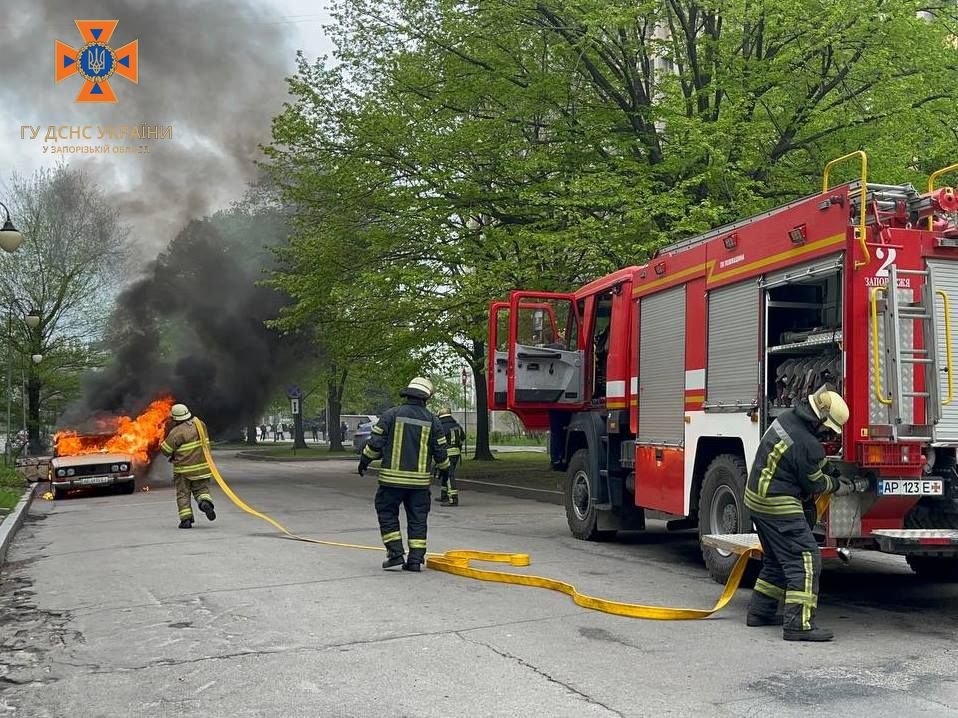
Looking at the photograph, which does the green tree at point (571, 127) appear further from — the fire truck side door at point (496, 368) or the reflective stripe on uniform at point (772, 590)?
the reflective stripe on uniform at point (772, 590)

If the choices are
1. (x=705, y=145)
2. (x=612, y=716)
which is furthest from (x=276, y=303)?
(x=612, y=716)

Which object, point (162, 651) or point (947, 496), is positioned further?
point (947, 496)

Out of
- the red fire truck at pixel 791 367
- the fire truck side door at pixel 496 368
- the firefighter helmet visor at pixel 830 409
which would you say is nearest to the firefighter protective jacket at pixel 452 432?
the fire truck side door at pixel 496 368

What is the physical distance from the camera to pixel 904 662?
5.36 meters

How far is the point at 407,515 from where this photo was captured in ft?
28.1

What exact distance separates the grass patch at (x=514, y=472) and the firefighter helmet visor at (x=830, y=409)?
1241 centimetres

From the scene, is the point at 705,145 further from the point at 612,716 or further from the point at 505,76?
the point at 612,716

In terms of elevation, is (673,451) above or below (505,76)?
below

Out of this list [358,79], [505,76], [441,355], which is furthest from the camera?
[441,355]

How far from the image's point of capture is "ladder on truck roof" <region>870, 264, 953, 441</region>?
20.7ft

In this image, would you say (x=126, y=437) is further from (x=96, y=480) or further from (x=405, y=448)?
(x=405, y=448)

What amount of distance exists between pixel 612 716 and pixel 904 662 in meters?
1.96

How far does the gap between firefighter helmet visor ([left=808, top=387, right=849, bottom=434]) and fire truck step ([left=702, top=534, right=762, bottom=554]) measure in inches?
38.4

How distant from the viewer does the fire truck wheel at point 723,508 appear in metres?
7.70
